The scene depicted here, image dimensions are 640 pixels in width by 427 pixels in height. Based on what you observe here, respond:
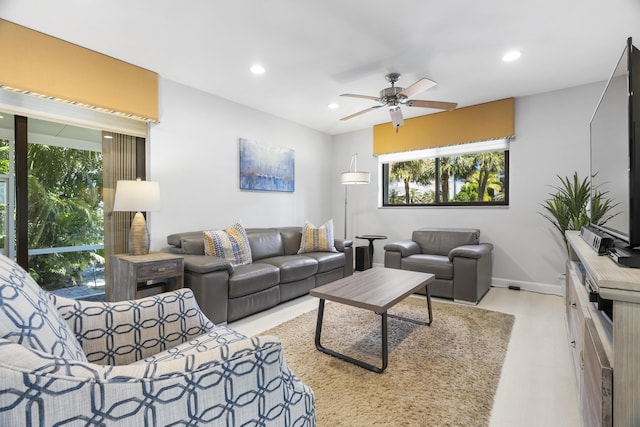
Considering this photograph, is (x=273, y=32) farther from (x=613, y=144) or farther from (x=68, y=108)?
(x=613, y=144)

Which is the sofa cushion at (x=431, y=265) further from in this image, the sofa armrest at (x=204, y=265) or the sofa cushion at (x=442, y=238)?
the sofa armrest at (x=204, y=265)


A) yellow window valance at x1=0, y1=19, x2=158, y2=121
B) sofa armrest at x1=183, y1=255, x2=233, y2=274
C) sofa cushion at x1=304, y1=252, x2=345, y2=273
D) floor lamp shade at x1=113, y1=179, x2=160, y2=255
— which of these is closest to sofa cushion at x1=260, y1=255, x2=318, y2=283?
sofa cushion at x1=304, y1=252, x2=345, y2=273

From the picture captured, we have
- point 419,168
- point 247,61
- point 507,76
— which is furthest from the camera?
point 419,168

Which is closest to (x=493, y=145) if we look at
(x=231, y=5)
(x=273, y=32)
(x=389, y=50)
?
(x=389, y=50)

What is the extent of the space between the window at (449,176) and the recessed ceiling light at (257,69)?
260 centimetres

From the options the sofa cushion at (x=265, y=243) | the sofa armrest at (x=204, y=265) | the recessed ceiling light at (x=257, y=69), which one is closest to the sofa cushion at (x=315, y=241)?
the sofa cushion at (x=265, y=243)

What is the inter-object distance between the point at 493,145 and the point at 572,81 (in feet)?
3.27

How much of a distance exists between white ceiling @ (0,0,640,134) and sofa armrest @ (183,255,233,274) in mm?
1857

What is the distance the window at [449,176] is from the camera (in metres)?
4.05

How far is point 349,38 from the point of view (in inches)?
95.9

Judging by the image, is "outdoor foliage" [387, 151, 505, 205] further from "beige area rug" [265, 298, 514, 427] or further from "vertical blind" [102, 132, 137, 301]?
"vertical blind" [102, 132, 137, 301]

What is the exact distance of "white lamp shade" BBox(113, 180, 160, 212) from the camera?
2547 mm

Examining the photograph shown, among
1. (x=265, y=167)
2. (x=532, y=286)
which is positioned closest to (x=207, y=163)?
(x=265, y=167)

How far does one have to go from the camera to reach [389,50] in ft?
8.57
